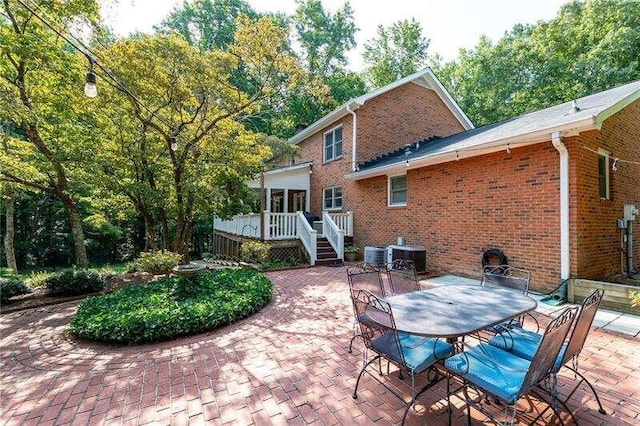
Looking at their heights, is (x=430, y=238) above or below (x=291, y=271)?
above

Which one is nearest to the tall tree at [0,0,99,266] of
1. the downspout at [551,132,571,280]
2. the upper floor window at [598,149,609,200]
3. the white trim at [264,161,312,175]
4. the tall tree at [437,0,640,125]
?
the white trim at [264,161,312,175]

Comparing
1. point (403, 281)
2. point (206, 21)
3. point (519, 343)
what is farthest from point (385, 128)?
point (206, 21)

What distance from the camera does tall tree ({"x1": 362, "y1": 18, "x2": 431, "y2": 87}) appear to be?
24.5 meters

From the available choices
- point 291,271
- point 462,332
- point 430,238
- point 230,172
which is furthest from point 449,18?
point 462,332

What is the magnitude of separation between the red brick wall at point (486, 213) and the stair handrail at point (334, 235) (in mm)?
1640

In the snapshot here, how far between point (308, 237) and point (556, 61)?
1871 centimetres

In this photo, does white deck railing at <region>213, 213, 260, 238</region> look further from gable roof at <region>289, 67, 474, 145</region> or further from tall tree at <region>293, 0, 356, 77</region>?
tall tree at <region>293, 0, 356, 77</region>

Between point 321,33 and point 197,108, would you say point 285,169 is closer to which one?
point 197,108

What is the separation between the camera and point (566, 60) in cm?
1725

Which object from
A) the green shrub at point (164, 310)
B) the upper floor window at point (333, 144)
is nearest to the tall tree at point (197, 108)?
the green shrub at point (164, 310)

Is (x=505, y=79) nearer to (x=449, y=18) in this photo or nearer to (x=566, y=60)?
(x=566, y=60)

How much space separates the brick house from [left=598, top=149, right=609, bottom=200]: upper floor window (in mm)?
30

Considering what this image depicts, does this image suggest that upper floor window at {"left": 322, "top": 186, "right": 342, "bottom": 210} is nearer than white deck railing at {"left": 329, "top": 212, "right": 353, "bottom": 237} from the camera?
No

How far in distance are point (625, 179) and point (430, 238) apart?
4.99m
